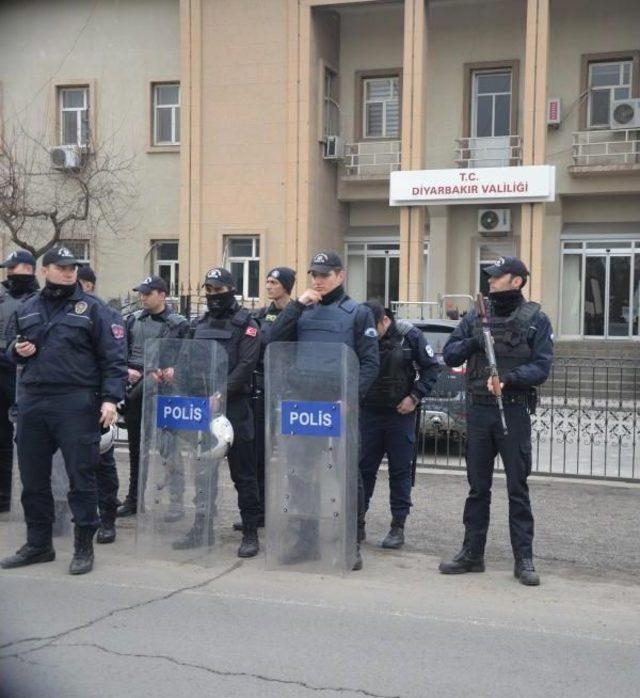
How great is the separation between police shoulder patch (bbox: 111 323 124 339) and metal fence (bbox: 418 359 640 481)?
4.95 metres

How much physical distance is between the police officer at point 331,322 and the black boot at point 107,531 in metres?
1.91

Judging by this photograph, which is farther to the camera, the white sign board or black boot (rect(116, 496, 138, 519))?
the white sign board

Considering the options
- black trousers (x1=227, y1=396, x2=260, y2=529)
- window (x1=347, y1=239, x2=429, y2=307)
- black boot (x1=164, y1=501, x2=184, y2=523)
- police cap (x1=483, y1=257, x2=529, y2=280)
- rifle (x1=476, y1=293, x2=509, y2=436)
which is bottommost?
black boot (x1=164, y1=501, x2=184, y2=523)

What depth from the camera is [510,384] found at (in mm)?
5891

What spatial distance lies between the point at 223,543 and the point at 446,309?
56.5 feet

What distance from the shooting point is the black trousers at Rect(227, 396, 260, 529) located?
6.59 meters

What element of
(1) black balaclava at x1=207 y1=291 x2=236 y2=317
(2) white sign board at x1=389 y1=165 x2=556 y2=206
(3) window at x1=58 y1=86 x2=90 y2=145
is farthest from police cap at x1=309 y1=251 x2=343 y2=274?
(3) window at x1=58 y1=86 x2=90 y2=145

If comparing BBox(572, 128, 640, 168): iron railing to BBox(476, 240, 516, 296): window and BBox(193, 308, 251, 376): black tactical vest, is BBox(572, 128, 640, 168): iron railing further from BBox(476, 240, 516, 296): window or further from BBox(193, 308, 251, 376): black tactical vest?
BBox(193, 308, 251, 376): black tactical vest

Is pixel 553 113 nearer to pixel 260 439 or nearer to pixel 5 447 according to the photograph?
pixel 260 439

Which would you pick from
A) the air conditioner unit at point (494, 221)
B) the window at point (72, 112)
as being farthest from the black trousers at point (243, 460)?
the window at point (72, 112)

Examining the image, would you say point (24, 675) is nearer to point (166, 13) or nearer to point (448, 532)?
point (448, 532)

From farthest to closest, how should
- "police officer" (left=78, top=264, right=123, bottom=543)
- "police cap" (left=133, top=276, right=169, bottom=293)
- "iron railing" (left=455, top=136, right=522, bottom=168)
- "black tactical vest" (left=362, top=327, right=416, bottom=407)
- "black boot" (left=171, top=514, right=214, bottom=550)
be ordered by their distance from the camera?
"iron railing" (left=455, top=136, right=522, bottom=168)
"police cap" (left=133, top=276, right=169, bottom=293)
"police officer" (left=78, top=264, right=123, bottom=543)
"black tactical vest" (left=362, top=327, right=416, bottom=407)
"black boot" (left=171, top=514, right=214, bottom=550)

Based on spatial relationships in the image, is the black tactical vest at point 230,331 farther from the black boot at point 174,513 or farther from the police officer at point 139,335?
the black boot at point 174,513

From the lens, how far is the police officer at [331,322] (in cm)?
629
